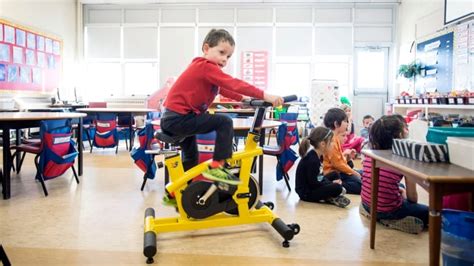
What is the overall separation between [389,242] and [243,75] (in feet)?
26.5

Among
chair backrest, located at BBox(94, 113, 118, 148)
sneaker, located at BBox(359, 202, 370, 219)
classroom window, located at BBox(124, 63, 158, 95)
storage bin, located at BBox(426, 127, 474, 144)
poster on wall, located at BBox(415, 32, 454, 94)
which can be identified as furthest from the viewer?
classroom window, located at BBox(124, 63, 158, 95)

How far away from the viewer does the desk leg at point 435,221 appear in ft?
4.60

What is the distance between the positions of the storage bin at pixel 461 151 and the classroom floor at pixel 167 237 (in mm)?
683

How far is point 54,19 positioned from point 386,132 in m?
8.74

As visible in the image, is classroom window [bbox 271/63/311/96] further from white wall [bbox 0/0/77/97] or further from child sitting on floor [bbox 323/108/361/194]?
child sitting on floor [bbox 323/108/361/194]

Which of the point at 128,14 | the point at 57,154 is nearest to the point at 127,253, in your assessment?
the point at 57,154

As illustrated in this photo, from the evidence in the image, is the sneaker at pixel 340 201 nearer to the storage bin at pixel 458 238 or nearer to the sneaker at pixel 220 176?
the sneaker at pixel 220 176

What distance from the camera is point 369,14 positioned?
9.84m

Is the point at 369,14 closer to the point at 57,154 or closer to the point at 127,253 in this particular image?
the point at 57,154

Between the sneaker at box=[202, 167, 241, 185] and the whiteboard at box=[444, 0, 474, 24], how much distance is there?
19.5 ft

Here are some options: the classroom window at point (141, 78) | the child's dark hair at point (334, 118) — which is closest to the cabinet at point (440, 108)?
the child's dark hair at point (334, 118)

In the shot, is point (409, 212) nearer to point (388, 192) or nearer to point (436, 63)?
point (388, 192)

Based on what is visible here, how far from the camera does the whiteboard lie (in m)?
6.43

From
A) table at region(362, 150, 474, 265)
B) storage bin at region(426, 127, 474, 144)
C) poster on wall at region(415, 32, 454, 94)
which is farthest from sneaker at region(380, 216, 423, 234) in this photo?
poster on wall at region(415, 32, 454, 94)
